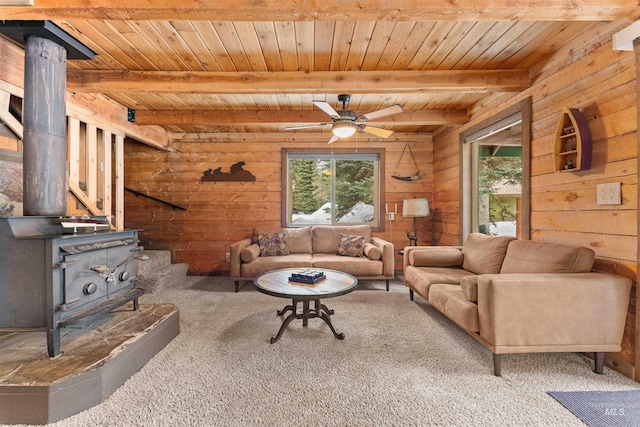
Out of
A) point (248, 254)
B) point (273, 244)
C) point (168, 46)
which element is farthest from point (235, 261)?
point (168, 46)

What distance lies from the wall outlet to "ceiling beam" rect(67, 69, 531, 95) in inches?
51.3

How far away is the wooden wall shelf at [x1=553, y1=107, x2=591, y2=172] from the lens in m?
2.13

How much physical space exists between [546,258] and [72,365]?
10.5 ft

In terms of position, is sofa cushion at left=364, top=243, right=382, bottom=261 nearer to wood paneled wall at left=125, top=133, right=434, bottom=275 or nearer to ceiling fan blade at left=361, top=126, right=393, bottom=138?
wood paneled wall at left=125, top=133, right=434, bottom=275

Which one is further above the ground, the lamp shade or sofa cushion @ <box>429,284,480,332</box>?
the lamp shade

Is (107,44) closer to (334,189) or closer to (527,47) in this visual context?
(527,47)

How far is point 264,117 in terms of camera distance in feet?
13.3

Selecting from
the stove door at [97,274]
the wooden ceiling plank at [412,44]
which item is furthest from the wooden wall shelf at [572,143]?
the stove door at [97,274]

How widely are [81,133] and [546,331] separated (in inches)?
189

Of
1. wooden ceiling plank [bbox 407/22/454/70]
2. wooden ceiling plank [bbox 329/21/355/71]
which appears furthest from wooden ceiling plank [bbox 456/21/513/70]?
wooden ceiling plank [bbox 329/21/355/71]

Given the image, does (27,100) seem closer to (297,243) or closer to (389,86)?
(389,86)

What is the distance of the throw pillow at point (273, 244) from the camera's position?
434cm

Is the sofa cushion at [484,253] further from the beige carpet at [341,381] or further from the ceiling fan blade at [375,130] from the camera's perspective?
the ceiling fan blade at [375,130]

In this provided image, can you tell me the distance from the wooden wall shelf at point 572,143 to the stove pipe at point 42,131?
3.74 metres
